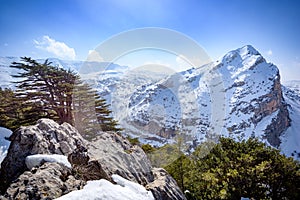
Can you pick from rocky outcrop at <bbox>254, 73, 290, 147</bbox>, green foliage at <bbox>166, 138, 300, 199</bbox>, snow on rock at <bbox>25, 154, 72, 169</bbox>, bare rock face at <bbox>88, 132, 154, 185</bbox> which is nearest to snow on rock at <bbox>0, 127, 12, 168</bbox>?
bare rock face at <bbox>88, 132, 154, 185</bbox>

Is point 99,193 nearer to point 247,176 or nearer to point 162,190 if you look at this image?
point 162,190

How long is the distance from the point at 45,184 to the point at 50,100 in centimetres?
1780

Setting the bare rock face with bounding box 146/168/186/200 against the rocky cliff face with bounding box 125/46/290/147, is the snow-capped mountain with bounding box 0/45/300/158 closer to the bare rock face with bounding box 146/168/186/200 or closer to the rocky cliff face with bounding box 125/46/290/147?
the rocky cliff face with bounding box 125/46/290/147

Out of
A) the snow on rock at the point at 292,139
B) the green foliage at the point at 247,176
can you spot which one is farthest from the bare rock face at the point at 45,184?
the snow on rock at the point at 292,139

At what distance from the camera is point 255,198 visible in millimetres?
12773

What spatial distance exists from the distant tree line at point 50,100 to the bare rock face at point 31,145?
12001 millimetres

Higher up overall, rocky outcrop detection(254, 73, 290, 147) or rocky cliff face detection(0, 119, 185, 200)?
rocky outcrop detection(254, 73, 290, 147)

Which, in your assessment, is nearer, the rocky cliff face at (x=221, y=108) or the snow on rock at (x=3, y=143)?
the snow on rock at (x=3, y=143)

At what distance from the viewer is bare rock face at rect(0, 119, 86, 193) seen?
23.0 feet

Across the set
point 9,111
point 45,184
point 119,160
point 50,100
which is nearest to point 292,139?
point 50,100

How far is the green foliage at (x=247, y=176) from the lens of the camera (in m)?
12.8

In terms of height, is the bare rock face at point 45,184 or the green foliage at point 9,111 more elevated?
the bare rock face at point 45,184

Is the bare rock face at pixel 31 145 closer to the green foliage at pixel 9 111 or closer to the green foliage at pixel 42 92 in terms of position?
the green foliage at pixel 42 92

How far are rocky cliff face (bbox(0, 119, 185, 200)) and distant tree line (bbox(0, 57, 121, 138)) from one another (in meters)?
11.7
